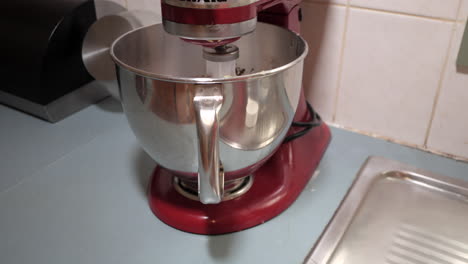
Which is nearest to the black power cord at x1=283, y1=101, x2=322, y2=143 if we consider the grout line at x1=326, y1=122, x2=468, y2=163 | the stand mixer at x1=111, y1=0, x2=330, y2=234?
the stand mixer at x1=111, y1=0, x2=330, y2=234

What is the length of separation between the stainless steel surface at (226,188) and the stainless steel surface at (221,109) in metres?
0.06

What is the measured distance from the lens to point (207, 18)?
379 millimetres

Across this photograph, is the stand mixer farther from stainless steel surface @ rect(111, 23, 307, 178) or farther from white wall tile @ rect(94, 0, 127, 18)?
white wall tile @ rect(94, 0, 127, 18)

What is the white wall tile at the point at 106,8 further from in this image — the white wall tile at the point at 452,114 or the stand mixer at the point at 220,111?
the white wall tile at the point at 452,114

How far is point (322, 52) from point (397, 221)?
0.29 m

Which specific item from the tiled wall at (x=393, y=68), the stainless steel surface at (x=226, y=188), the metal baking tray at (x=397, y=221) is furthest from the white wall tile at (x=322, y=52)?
the stainless steel surface at (x=226, y=188)

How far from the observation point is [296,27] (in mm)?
579

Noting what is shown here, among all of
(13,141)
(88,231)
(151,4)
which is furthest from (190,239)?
(151,4)

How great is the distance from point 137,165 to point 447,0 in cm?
49

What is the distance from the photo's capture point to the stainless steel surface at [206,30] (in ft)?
1.26

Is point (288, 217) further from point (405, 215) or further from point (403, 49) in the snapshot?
point (403, 49)

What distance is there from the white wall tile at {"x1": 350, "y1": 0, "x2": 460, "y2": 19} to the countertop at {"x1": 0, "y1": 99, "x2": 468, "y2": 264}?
0.70ft

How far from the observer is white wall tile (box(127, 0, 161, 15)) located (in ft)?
2.71

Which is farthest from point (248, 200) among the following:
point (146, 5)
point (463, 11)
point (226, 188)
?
point (146, 5)
